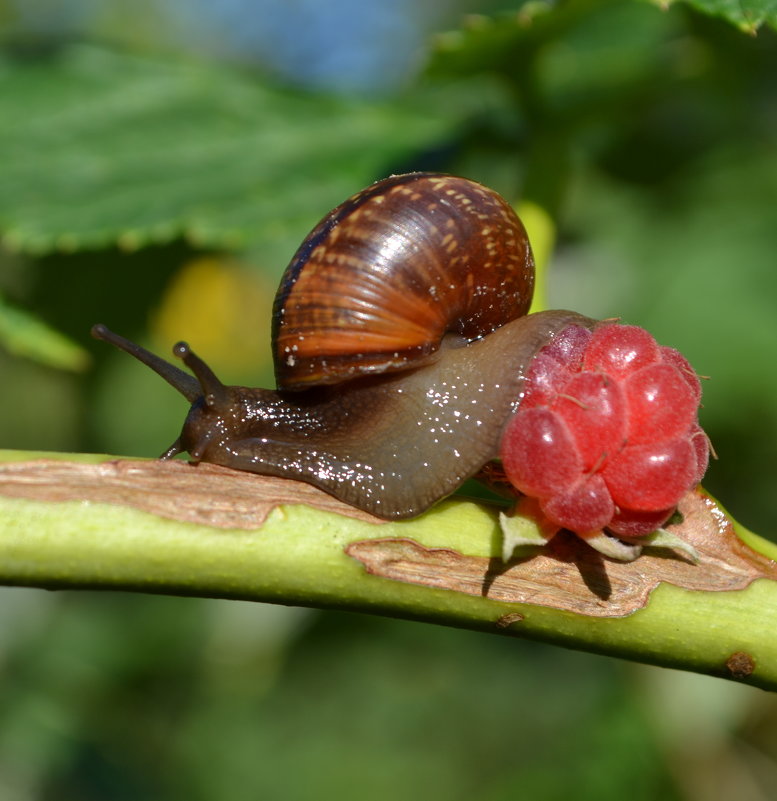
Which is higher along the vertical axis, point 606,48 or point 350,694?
point 606,48

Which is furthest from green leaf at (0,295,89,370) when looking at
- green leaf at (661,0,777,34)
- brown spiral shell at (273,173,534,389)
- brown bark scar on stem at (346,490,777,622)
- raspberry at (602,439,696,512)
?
green leaf at (661,0,777,34)

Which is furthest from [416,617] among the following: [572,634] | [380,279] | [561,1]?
[561,1]

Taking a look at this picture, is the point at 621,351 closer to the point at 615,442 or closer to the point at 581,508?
→ the point at 615,442

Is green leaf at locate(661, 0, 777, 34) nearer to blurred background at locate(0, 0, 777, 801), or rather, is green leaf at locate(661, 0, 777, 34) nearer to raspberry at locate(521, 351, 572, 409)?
blurred background at locate(0, 0, 777, 801)

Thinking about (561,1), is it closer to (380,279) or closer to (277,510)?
(380,279)

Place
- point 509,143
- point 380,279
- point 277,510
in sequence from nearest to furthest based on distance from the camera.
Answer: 1. point 277,510
2. point 380,279
3. point 509,143
